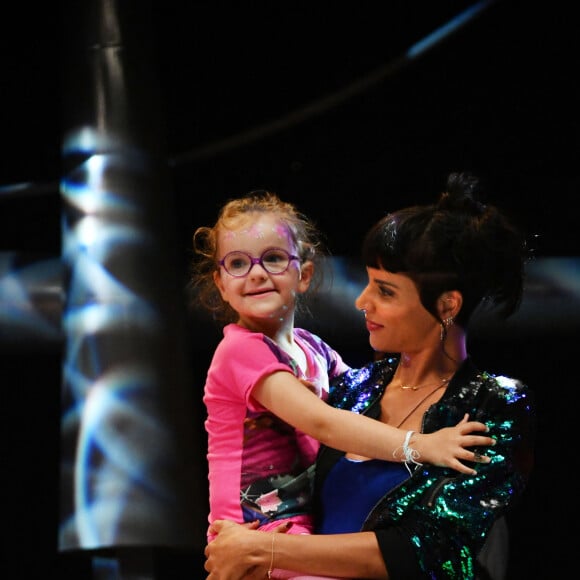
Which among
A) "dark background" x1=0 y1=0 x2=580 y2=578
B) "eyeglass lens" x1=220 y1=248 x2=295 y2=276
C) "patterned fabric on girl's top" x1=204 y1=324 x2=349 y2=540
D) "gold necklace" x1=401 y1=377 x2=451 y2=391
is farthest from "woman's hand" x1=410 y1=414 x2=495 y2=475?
"dark background" x1=0 y1=0 x2=580 y2=578

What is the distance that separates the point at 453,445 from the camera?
131cm

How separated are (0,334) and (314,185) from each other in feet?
3.22

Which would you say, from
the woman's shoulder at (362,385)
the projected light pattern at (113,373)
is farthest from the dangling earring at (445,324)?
the projected light pattern at (113,373)

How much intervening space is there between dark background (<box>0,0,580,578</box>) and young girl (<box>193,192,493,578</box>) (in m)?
0.78

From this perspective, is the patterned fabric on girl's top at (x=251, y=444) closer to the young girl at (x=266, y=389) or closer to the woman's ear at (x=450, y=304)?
the young girl at (x=266, y=389)

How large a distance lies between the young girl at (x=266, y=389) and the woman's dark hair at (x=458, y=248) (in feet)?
0.51

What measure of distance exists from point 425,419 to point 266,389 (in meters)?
0.23

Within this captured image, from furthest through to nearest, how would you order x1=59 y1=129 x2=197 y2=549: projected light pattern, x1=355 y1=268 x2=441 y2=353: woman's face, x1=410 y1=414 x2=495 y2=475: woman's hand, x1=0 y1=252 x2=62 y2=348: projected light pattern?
x1=0 y1=252 x2=62 y2=348: projected light pattern
x1=59 y1=129 x2=197 y2=549: projected light pattern
x1=355 y1=268 x2=441 y2=353: woman's face
x1=410 y1=414 x2=495 y2=475: woman's hand

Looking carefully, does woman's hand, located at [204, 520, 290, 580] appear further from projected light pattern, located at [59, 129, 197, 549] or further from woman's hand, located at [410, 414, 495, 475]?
projected light pattern, located at [59, 129, 197, 549]

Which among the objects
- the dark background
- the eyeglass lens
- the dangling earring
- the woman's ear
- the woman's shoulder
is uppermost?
the dark background

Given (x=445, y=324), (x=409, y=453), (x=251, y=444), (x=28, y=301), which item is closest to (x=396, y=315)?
(x=445, y=324)

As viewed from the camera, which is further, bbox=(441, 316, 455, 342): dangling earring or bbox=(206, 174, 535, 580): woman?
bbox=(441, 316, 455, 342): dangling earring

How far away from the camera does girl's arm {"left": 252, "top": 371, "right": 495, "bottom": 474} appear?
1.31 meters

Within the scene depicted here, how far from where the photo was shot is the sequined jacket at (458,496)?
132 centimetres
